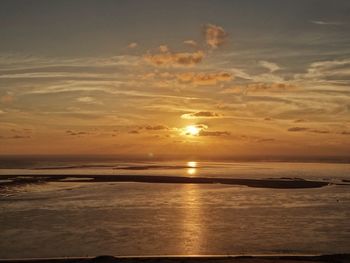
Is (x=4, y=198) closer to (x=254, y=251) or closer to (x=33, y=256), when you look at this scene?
(x=33, y=256)

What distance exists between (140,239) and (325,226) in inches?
480

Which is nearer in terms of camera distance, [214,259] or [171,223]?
[214,259]

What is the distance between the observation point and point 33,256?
22.4 meters

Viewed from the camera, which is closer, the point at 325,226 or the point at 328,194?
the point at 325,226

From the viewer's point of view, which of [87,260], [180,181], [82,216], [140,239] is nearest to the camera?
[87,260]

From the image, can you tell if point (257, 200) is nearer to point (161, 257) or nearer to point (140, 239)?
point (140, 239)

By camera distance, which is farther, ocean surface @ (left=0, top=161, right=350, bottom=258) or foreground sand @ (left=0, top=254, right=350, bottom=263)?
ocean surface @ (left=0, top=161, right=350, bottom=258)

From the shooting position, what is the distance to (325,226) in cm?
3023

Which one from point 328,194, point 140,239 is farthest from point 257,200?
point 140,239

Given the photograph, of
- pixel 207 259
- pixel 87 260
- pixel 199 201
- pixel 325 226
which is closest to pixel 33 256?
pixel 87 260

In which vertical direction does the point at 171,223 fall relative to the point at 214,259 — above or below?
above

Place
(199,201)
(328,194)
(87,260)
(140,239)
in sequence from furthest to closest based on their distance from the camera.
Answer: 1. (328,194)
2. (199,201)
3. (140,239)
4. (87,260)

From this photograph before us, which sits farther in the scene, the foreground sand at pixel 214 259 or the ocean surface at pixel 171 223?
the ocean surface at pixel 171 223

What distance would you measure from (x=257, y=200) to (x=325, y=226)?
47.1ft
